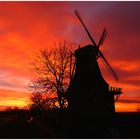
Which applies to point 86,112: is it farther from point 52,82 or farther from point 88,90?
point 52,82

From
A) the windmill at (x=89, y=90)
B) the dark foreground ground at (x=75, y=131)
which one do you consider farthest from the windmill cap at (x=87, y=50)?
the dark foreground ground at (x=75, y=131)

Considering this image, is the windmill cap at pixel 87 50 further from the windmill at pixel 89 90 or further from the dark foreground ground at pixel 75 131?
the dark foreground ground at pixel 75 131

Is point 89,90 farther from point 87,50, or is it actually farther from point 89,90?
point 87,50

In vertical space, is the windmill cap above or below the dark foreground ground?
above

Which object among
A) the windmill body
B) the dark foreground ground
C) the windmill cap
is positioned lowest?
the dark foreground ground

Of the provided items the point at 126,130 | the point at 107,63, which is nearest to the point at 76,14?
the point at 107,63

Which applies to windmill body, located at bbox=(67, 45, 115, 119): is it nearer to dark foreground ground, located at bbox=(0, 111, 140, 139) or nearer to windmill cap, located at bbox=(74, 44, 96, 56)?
windmill cap, located at bbox=(74, 44, 96, 56)

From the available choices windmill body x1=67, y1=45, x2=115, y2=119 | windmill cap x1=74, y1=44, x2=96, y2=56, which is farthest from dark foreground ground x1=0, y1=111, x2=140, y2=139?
windmill cap x1=74, y1=44, x2=96, y2=56

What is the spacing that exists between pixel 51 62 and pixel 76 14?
769 cm

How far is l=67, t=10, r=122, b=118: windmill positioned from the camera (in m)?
27.9

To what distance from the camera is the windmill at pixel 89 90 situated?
91.6 ft

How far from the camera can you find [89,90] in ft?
91.7

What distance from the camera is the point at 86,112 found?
2794cm

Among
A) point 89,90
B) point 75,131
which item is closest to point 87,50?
point 89,90
